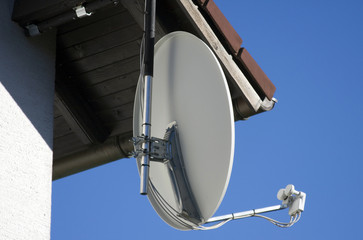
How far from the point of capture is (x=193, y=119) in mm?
3865

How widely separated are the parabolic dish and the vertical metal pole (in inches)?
5.8

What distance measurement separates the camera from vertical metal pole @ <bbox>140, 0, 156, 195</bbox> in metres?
3.58

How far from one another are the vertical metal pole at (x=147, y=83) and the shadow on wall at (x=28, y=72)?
2.35ft

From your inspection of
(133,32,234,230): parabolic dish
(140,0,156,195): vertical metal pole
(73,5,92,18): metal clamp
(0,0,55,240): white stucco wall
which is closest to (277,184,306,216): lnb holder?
(133,32,234,230): parabolic dish

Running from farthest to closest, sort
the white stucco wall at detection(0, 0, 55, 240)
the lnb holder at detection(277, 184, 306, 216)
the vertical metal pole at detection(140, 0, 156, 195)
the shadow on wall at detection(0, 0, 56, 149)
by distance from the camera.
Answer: the lnb holder at detection(277, 184, 306, 216) < the shadow on wall at detection(0, 0, 56, 149) < the white stucco wall at detection(0, 0, 55, 240) < the vertical metal pole at detection(140, 0, 156, 195)

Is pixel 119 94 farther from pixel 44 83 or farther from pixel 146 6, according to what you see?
pixel 146 6

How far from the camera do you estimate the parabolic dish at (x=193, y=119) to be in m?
3.60

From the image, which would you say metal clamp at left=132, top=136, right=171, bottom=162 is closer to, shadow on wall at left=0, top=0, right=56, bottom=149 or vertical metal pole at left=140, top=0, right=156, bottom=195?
vertical metal pole at left=140, top=0, right=156, bottom=195

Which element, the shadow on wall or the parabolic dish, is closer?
the parabolic dish

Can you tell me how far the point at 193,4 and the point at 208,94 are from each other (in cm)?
67

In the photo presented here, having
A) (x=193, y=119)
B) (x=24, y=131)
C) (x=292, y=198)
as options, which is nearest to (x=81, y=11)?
(x=24, y=131)

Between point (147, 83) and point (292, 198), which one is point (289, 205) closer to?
point (292, 198)

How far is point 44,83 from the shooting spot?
14.4ft

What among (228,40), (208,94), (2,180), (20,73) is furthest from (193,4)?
(2,180)
